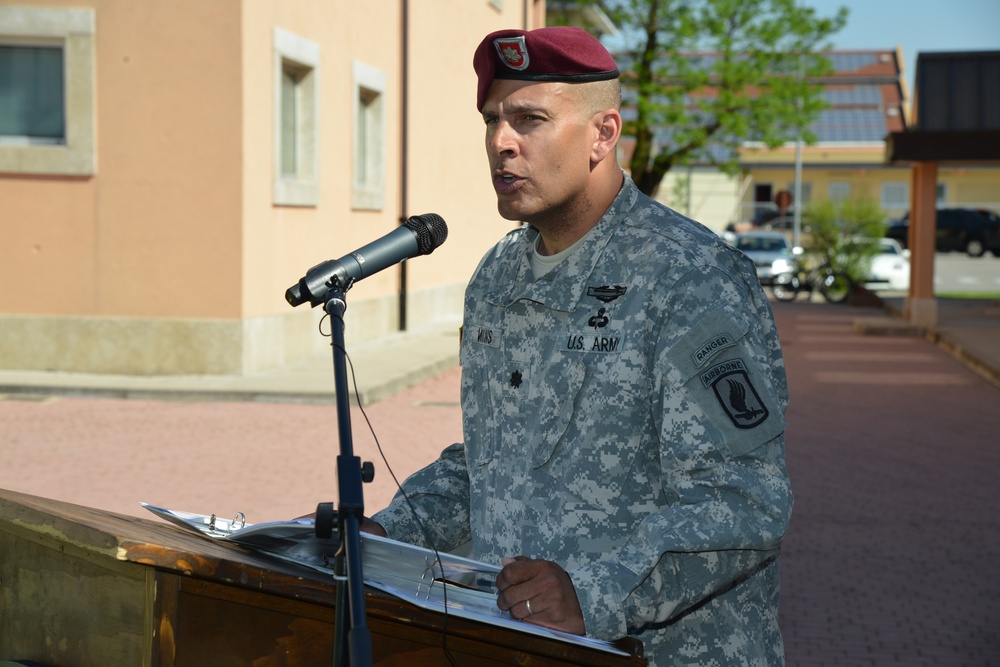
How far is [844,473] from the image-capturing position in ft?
32.3

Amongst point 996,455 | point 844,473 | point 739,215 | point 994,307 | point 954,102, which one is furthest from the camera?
point 739,215

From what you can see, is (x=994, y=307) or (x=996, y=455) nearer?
(x=996, y=455)

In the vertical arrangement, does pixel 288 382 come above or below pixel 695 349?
below

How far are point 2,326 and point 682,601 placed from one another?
12781 millimetres

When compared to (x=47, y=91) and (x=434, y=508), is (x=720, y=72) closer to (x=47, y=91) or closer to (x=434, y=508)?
(x=47, y=91)

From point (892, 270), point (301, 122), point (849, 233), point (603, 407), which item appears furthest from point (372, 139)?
point (892, 270)

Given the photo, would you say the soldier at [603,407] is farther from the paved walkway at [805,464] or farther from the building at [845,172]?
the building at [845,172]

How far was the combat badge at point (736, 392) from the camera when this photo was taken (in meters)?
2.12

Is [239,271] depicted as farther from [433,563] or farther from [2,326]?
[433,563]

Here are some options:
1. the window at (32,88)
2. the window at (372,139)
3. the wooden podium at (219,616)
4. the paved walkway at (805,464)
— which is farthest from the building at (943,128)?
the wooden podium at (219,616)

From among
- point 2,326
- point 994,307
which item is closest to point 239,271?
point 2,326

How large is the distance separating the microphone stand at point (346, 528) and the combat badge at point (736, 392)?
57 centimetres

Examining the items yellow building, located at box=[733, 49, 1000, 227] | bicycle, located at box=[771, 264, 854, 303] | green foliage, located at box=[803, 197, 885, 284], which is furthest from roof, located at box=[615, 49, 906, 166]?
green foliage, located at box=[803, 197, 885, 284]

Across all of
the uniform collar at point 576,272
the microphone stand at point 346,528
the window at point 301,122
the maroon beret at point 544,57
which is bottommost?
the microphone stand at point 346,528
